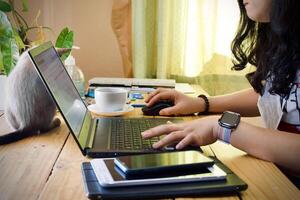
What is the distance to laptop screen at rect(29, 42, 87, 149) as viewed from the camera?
2.21 feet

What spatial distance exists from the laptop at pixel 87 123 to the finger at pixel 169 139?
12 millimetres

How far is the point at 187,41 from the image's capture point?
1.66m

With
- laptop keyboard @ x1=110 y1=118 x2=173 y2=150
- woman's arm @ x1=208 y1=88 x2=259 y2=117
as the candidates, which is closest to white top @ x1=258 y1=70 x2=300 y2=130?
woman's arm @ x1=208 y1=88 x2=259 y2=117

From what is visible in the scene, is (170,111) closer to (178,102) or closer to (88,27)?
(178,102)

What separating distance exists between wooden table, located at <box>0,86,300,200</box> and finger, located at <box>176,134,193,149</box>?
0.05 meters

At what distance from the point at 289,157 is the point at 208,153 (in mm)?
154

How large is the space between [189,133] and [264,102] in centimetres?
31

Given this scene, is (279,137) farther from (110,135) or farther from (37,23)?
(37,23)

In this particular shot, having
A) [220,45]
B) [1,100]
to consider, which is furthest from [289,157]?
[220,45]

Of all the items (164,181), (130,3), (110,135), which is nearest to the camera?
(164,181)

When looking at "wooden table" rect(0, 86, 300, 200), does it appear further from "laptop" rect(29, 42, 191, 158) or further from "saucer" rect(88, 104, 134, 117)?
"saucer" rect(88, 104, 134, 117)

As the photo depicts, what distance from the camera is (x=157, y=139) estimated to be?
2.49ft

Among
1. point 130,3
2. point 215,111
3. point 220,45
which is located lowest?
point 215,111

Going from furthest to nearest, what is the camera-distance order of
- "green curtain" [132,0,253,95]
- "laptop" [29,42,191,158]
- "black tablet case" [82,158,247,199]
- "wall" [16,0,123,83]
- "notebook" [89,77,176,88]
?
"wall" [16,0,123,83] < "green curtain" [132,0,253,95] < "notebook" [89,77,176,88] < "laptop" [29,42,191,158] < "black tablet case" [82,158,247,199]
